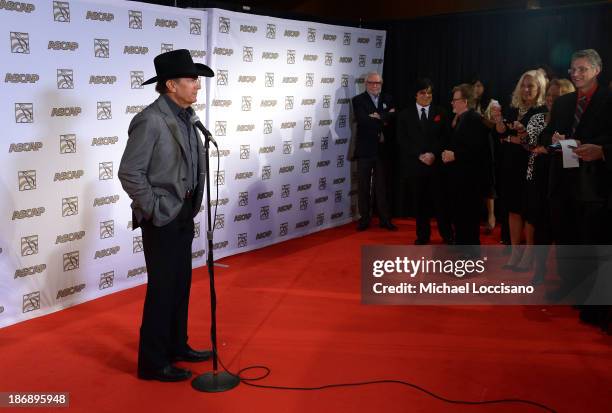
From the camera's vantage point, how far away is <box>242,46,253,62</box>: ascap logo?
7.12 meters

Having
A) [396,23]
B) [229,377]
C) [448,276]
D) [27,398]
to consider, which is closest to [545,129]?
[448,276]

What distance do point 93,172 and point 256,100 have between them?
222cm

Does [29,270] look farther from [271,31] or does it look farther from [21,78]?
[271,31]

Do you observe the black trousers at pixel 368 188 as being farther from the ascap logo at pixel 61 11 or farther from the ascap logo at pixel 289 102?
the ascap logo at pixel 61 11

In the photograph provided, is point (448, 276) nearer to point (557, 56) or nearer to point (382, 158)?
point (382, 158)

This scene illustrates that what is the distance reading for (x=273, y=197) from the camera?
309 inches

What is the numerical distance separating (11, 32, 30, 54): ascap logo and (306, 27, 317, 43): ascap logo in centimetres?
368

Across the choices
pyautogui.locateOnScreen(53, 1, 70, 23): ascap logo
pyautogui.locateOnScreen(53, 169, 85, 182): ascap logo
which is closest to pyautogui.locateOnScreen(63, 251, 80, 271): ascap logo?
pyautogui.locateOnScreen(53, 169, 85, 182): ascap logo

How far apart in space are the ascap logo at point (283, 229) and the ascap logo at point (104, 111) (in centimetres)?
278

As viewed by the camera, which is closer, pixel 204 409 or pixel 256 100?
pixel 204 409

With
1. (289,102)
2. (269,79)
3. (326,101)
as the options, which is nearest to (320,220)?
(326,101)

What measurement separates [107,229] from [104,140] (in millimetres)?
739

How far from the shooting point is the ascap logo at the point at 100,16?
18.0 ft

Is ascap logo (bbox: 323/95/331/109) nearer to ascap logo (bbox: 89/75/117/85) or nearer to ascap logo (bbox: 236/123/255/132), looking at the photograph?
ascap logo (bbox: 236/123/255/132)
